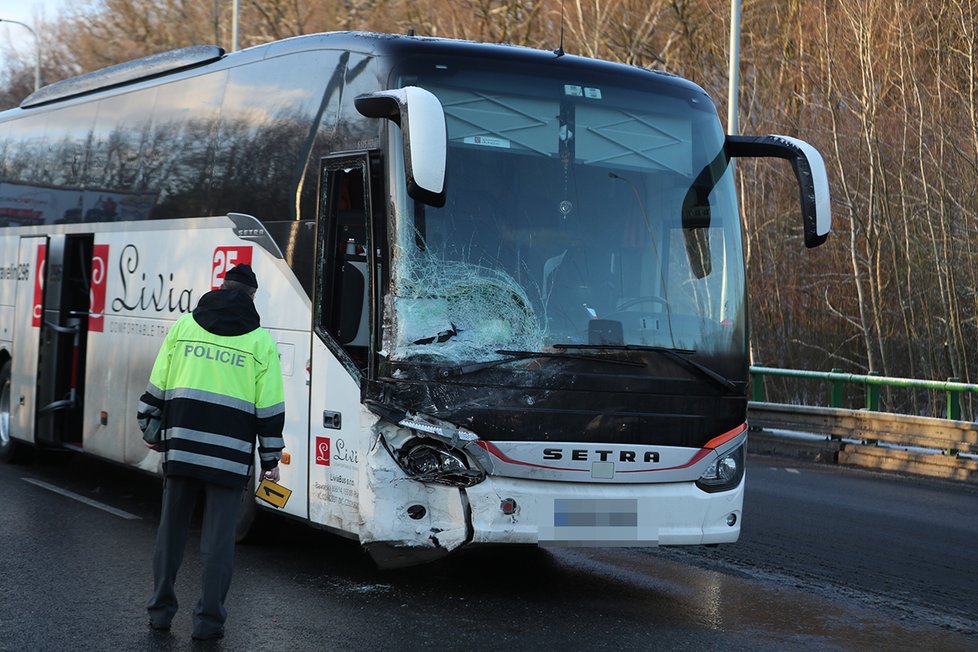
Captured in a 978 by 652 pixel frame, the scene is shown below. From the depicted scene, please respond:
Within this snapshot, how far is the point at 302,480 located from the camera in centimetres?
809

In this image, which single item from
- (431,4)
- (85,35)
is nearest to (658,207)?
(431,4)

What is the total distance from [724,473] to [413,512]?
1.83 meters

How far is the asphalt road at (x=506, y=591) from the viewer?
6.76m

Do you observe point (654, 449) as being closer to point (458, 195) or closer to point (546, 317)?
point (546, 317)

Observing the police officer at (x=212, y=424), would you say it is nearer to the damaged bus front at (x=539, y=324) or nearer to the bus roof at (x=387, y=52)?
the damaged bus front at (x=539, y=324)

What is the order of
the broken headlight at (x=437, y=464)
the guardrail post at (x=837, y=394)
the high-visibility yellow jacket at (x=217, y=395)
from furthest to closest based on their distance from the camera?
the guardrail post at (x=837, y=394) < the broken headlight at (x=437, y=464) < the high-visibility yellow jacket at (x=217, y=395)

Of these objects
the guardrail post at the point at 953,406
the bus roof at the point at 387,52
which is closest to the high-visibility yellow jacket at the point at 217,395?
the bus roof at the point at 387,52

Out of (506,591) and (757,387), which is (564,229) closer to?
(506,591)

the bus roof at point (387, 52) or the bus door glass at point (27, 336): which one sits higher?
the bus roof at point (387, 52)

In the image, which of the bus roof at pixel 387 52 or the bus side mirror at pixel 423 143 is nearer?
the bus side mirror at pixel 423 143

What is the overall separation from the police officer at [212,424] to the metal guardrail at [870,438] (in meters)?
10.9

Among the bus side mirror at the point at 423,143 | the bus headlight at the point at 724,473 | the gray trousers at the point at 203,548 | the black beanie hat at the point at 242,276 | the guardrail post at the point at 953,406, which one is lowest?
the gray trousers at the point at 203,548

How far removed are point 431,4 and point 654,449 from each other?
29.3 meters

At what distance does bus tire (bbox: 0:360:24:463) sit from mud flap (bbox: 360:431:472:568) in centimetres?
741
